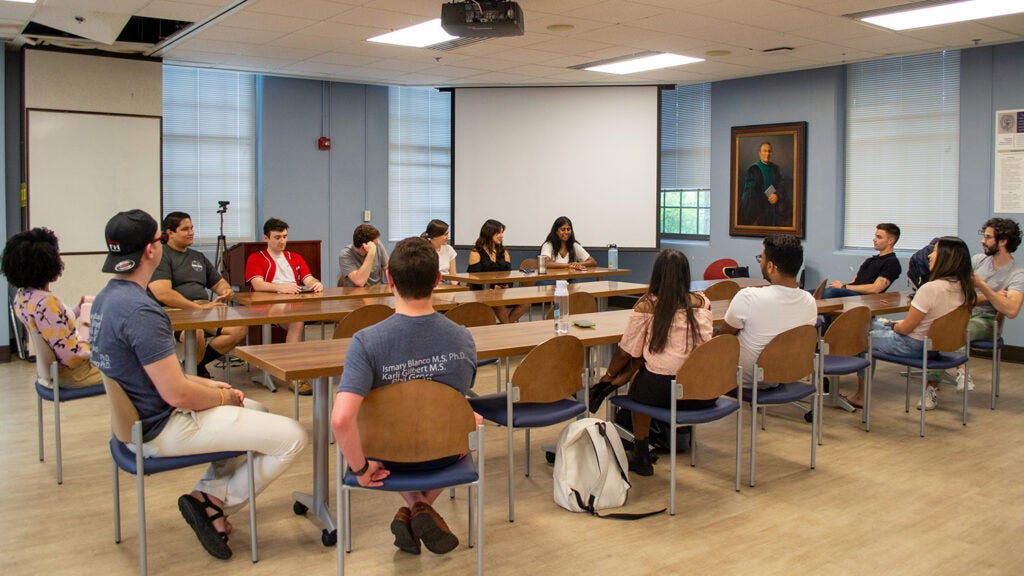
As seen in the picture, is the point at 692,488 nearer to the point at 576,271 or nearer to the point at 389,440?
the point at 389,440

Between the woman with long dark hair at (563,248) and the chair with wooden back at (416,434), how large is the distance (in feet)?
18.5

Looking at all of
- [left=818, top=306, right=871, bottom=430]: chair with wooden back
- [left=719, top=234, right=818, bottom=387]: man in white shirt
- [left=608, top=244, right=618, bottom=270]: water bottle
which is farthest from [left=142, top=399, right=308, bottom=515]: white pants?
[left=608, top=244, right=618, bottom=270]: water bottle

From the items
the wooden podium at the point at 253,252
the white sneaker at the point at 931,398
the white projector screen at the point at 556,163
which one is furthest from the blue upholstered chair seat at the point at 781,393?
the white projector screen at the point at 556,163

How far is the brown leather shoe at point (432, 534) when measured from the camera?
123 inches

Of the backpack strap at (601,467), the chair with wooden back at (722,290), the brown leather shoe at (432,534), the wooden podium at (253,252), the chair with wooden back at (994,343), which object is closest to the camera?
the brown leather shoe at (432,534)

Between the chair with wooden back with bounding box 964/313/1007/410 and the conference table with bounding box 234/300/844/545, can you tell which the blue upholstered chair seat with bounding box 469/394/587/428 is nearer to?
the conference table with bounding box 234/300/844/545

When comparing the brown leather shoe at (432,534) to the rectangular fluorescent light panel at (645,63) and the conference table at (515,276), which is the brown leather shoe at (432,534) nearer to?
the conference table at (515,276)

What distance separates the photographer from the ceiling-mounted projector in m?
5.59

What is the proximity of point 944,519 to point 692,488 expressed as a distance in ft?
3.56

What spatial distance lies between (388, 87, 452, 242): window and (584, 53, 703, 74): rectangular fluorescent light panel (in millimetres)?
2276

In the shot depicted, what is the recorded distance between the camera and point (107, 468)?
14.5 ft

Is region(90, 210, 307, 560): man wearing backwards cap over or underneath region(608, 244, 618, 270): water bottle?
underneath

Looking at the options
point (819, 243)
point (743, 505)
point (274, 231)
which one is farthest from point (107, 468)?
point (819, 243)

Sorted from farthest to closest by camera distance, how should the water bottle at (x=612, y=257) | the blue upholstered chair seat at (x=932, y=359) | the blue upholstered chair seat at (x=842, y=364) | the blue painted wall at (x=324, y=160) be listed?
the water bottle at (x=612, y=257), the blue painted wall at (x=324, y=160), the blue upholstered chair seat at (x=932, y=359), the blue upholstered chair seat at (x=842, y=364)
